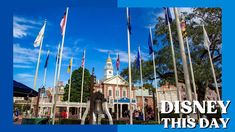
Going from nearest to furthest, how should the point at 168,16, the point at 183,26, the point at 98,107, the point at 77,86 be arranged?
the point at 98,107, the point at 168,16, the point at 183,26, the point at 77,86

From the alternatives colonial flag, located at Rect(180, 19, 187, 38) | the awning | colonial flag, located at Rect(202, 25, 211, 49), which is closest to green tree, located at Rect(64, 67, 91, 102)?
the awning

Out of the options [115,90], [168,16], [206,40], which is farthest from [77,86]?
[206,40]

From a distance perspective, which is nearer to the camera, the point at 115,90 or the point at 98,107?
the point at 98,107

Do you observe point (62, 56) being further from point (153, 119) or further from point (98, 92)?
point (153, 119)

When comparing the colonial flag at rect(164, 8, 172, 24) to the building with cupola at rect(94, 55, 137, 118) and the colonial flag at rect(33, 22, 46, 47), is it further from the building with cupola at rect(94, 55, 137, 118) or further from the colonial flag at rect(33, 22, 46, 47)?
the colonial flag at rect(33, 22, 46, 47)

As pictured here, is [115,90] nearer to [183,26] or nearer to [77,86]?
[77,86]

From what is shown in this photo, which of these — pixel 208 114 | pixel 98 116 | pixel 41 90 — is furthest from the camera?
pixel 41 90

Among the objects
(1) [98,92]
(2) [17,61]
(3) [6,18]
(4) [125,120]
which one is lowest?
(4) [125,120]

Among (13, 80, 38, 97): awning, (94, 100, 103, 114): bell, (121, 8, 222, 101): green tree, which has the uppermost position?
(121, 8, 222, 101): green tree

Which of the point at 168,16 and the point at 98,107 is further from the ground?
the point at 168,16

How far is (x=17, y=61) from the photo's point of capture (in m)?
8.50

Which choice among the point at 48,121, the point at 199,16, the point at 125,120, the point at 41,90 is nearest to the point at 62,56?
the point at 41,90

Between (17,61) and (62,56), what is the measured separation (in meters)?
1.32

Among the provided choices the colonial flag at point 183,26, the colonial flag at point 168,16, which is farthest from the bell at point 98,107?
the colonial flag at point 183,26
